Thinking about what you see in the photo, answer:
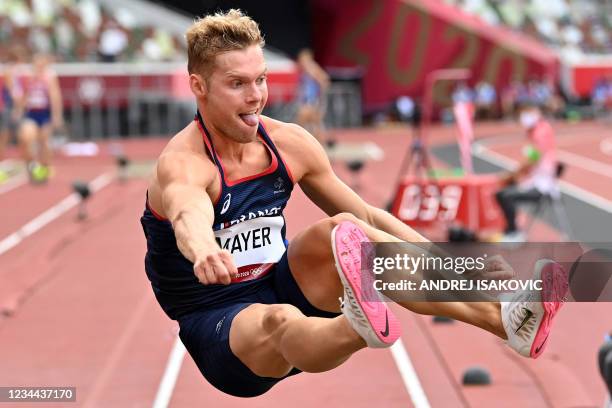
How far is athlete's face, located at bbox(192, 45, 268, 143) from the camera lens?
4.23 metres

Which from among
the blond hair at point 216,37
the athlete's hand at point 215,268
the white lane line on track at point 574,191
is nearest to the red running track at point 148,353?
the blond hair at point 216,37

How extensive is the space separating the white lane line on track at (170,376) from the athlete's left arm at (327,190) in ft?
8.32

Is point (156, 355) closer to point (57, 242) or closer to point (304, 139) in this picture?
point (304, 139)

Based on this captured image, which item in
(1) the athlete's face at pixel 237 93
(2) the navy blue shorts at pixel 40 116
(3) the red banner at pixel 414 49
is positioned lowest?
(3) the red banner at pixel 414 49

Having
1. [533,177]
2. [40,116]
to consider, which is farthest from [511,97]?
[533,177]

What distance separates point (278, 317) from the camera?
4.12 metres

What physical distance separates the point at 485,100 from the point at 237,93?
26.0 metres

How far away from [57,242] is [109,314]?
3.43 m

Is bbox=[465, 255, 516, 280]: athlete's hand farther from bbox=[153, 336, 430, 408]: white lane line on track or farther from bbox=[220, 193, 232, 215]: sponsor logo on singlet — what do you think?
bbox=[153, 336, 430, 408]: white lane line on track

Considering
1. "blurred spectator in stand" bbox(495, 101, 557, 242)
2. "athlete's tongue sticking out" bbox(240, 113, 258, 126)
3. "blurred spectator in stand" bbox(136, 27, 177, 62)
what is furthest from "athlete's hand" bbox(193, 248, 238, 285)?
"blurred spectator in stand" bbox(136, 27, 177, 62)

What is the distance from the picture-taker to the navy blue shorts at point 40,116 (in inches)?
675

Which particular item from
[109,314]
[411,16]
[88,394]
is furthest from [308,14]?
[88,394]

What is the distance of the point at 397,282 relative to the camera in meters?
4.12

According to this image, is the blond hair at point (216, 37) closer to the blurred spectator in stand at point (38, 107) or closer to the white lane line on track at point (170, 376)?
the white lane line on track at point (170, 376)
